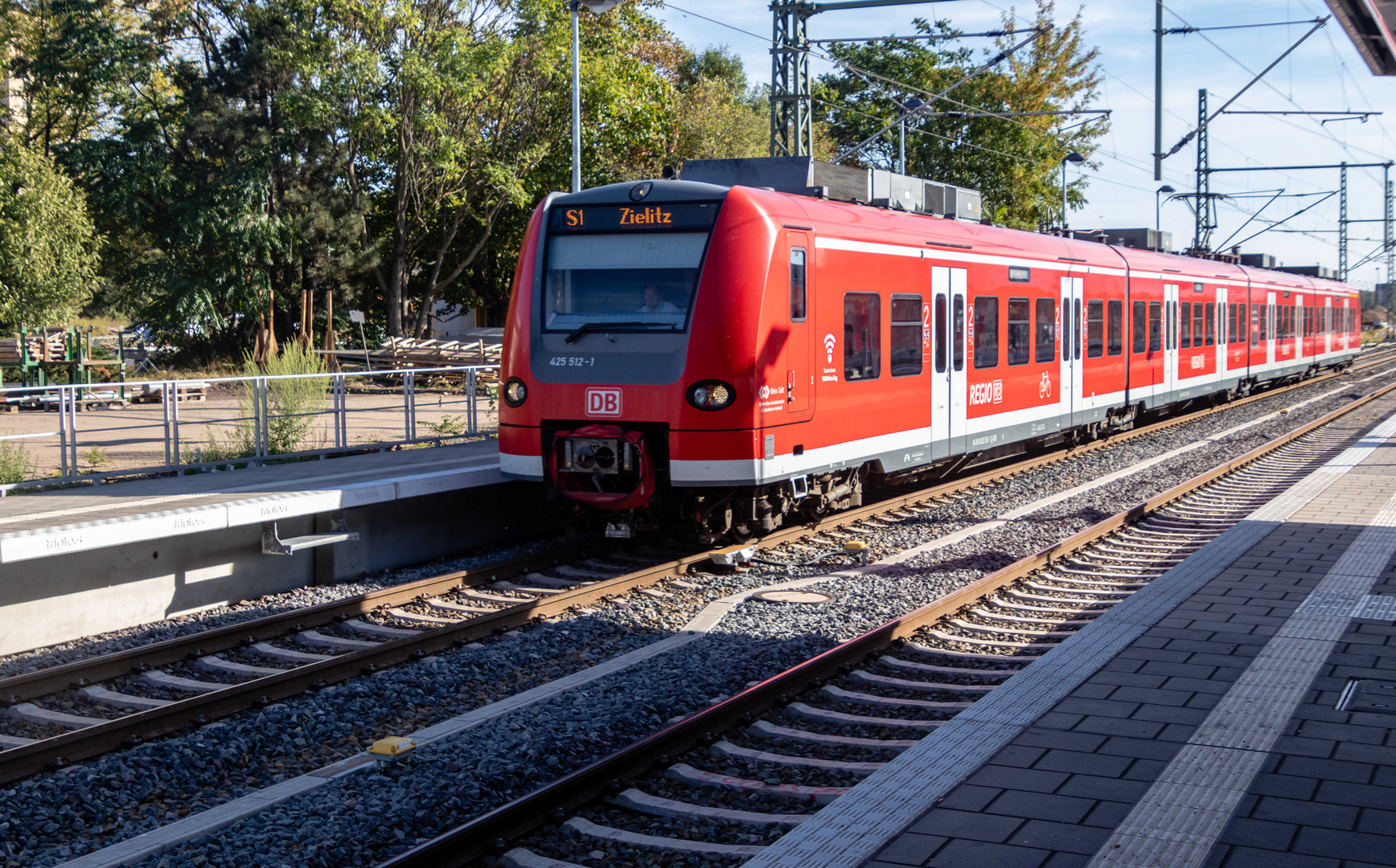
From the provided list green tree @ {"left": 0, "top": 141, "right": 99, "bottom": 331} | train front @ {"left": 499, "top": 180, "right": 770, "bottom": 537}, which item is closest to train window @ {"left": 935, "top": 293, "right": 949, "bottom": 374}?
train front @ {"left": 499, "top": 180, "right": 770, "bottom": 537}

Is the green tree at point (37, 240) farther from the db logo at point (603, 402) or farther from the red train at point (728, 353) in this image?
the db logo at point (603, 402)

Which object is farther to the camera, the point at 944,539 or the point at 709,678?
the point at 944,539

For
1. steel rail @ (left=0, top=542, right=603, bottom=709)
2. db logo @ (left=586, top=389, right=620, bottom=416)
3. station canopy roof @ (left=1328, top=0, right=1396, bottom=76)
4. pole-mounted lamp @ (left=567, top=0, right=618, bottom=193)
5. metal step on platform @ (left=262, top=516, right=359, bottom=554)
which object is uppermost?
pole-mounted lamp @ (left=567, top=0, right=618, bottom=193)

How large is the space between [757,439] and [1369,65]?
19.2 ft

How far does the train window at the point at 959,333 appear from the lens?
1350 centimetres

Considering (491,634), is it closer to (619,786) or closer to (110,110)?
(619,786)

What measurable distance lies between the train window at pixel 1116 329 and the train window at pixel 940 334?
6952 mm

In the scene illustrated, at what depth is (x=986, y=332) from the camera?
46.9 feet

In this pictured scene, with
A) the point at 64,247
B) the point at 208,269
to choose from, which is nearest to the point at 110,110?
the point at 208,269

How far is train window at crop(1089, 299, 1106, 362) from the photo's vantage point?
1800cm

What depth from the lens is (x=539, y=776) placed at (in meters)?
5.68

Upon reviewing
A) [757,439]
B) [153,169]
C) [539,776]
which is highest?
[153,169]

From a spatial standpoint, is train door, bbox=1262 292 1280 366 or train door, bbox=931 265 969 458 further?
train door, bbox=1262 292 1280 366

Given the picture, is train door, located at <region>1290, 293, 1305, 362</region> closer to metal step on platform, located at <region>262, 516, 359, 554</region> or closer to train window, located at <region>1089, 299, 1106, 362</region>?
train window, located at <region>1089, 299, 1106, 362</region>
